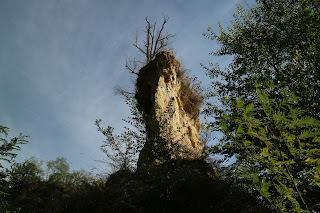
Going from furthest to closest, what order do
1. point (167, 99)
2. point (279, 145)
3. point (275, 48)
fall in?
1. point (167, 99)
2. point (275, 48)
3. point (279, 145)

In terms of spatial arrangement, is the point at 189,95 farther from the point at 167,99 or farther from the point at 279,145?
the point at 279,145

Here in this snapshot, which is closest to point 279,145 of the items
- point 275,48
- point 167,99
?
point 275,48

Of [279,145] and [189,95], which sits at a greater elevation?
[189,95]

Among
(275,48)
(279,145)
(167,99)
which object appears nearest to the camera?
(279,145)

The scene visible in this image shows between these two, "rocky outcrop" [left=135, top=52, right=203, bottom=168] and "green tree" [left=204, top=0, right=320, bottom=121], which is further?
"rocky outcrop" [left=135, top=52, right=203, bottom=168]

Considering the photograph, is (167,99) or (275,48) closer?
(275,48)

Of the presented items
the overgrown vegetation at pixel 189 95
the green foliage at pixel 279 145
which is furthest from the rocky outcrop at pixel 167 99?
the green foliage at pixel 279 145

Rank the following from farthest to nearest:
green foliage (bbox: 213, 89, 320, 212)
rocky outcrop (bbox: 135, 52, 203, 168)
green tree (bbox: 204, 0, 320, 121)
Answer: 1. rocky outcrop (bbox: 135, 52, 203, 168)
2. green tree (bbox: 204, 0, 320, 121)
3. green foliage (bbox: 213, 89, 320, 212)

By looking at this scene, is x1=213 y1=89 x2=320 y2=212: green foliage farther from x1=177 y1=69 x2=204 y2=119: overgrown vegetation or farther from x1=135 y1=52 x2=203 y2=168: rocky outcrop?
x1=177 y1=69 x2=204 y2=119: overgrown vegetation

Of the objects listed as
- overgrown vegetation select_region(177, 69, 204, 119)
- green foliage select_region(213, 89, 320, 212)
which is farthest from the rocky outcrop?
green foliage select_region(213, 89, 320, 212)

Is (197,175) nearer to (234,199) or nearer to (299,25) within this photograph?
(234,199)

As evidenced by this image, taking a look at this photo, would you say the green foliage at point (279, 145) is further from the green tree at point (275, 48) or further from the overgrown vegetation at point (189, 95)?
the overgrown vegetation at point (189, 95)

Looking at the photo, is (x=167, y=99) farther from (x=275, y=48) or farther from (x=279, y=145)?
(x=279, y=145)

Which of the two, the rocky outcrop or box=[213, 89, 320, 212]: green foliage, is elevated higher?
the rocky outcrop
